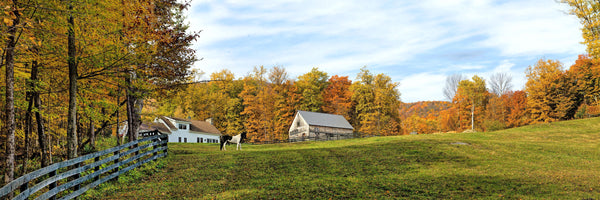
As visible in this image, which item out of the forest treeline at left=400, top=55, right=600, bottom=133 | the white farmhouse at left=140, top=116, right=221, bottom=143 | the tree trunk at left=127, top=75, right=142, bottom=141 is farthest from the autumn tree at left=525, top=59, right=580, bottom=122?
the tree trunk at left=127, top=75, right=142, bottom=141

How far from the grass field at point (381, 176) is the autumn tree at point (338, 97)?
1877 inches

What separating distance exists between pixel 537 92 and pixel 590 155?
42.8m

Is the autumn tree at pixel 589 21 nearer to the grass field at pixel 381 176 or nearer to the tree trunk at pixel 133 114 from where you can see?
the grass field at pixel 381 176

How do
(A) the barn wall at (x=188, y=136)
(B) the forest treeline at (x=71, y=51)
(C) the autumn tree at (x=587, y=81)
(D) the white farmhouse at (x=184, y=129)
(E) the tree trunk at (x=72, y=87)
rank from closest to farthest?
(B) the forest treeline at (x=71, y=51), (E) the tree trunk at (x=72, y=87), (C) the autumn tree at (x=587, y=81), (D) the white farmhouse at (x=184, y=129), (A) the barn wall at (x=188, y=136)

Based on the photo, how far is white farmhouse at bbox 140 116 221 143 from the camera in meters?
57.5

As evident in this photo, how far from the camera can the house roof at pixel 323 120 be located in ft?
193

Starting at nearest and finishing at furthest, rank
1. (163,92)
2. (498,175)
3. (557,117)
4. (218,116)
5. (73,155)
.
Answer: (73,155), (498,175), (163,92), (557,117), (218,116)

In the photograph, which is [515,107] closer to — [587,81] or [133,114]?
[587,81]

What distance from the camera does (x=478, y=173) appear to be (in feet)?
54.2

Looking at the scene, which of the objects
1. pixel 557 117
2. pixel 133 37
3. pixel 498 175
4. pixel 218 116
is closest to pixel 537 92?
pixel 557 117

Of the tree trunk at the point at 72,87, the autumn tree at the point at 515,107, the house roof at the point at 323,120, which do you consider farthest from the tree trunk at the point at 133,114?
the autumn tree at the point at 515,107

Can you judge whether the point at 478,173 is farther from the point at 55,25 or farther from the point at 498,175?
the point at 55,25

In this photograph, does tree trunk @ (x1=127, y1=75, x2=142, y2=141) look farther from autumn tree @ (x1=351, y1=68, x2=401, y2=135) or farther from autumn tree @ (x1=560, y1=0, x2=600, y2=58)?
autumn tree @ (x1=351, y1=68, x2=401, y2=135)

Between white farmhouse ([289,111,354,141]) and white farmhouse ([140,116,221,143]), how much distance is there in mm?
16006
